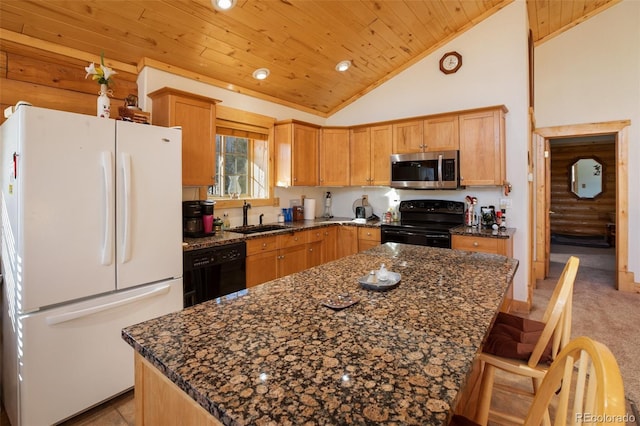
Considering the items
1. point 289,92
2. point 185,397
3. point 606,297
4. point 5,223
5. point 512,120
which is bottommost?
point 606,297

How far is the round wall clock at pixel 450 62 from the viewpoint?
405 centimetres

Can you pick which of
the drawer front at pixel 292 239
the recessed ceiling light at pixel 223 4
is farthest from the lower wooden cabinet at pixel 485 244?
the recessed ceiling light at pixel 223 4

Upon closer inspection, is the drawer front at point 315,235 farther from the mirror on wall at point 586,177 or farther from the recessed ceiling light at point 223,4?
the mirror on wall at point 586,177

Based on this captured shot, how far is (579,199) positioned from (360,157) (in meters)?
6.88

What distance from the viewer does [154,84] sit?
9.85 ft

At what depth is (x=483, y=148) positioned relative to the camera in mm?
3586

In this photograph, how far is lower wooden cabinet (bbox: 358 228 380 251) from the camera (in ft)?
13.4

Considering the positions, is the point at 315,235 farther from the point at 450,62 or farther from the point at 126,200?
the point at 450,62

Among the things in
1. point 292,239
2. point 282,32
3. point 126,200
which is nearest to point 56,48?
point 126,200

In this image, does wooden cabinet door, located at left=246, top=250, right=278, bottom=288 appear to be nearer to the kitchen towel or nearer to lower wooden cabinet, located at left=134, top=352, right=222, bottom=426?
the kitchen towel

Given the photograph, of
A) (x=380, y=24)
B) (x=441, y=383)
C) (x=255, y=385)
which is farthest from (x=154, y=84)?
(x=441, y=383)

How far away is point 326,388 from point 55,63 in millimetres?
3129

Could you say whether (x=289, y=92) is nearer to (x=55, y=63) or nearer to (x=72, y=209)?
(x=55, y=63)

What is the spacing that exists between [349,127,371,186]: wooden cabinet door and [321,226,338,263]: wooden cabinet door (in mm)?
758
